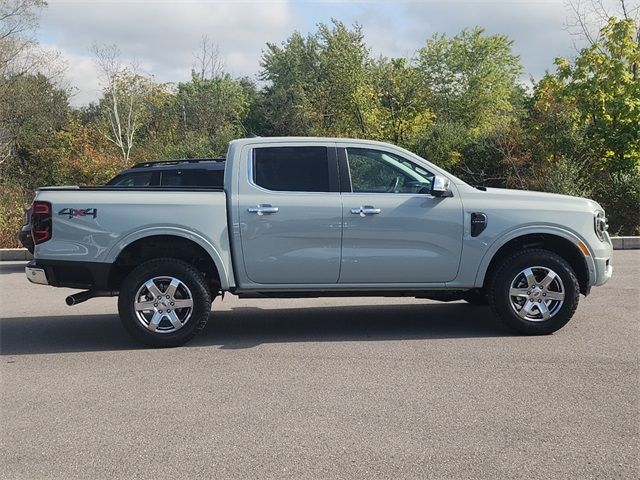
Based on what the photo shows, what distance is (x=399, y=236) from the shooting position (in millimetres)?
6418

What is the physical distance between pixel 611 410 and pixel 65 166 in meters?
25.7

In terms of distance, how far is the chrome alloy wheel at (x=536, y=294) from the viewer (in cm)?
650

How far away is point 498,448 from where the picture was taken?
393 cm

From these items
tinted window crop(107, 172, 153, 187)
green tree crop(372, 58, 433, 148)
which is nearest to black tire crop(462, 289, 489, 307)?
tinted window crop(107, 172, 153, 187)

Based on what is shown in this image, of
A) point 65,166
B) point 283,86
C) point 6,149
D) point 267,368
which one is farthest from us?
point 283,86

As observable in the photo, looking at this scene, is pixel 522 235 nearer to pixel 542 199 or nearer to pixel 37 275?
pixel 542 199

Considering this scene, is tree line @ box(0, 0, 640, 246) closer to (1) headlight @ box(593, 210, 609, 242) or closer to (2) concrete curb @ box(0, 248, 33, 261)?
(2) concrete curb @ box(0, 248, 33, 261)

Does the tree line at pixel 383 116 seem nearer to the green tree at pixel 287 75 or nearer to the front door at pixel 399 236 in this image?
the green tree at pixel 287 75

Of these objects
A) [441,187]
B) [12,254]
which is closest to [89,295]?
[441,187]

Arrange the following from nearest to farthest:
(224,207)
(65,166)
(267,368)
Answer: (267,368) → (224,207) → (65,166)

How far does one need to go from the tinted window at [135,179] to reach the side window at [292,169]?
4407mm

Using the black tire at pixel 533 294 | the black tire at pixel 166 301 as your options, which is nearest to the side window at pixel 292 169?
the black tire at pixel 166 301

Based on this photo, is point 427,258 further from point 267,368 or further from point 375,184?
point 267,368

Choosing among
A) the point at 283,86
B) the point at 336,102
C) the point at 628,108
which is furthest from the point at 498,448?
the point at 283,86
